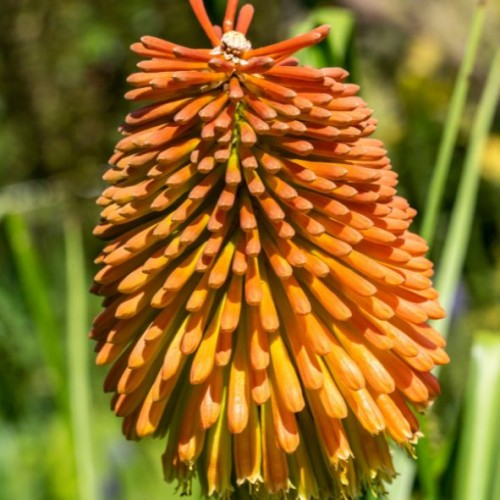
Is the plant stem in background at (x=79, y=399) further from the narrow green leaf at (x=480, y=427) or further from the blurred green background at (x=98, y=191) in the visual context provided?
the narrow green leaf at (x=480, y=427)

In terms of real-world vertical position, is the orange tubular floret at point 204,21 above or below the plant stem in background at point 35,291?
above

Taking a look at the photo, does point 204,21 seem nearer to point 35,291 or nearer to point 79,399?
point 35,291

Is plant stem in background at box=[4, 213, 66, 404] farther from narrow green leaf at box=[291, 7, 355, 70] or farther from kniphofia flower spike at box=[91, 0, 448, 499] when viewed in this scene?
narrow green leaf at box=[291, 7, 355, 70]

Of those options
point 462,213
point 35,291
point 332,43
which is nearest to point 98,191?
point 35,291

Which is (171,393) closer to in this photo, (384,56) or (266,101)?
(266,101)

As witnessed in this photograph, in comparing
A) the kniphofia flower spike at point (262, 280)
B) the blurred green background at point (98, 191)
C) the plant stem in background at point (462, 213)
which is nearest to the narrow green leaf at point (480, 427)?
the blurred green background at point (98, 191)

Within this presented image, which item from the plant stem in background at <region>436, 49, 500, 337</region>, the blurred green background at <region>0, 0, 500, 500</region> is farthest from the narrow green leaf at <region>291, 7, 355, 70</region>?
the plant stem in background at <region>436, 49, 500, 337</region>

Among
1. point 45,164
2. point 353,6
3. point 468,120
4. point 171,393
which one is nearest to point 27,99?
point 45,164
